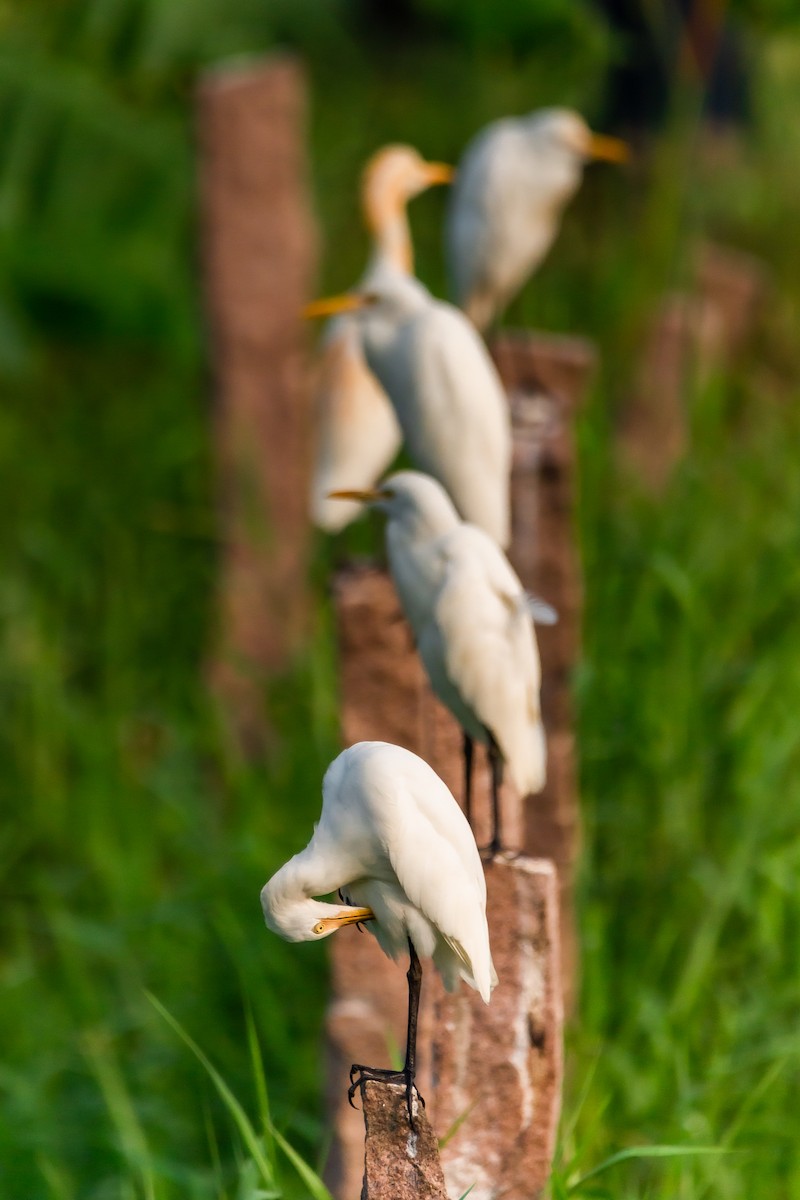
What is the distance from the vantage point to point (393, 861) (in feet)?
2.92

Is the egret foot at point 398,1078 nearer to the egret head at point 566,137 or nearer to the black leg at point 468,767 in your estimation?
the black leg at point 468,767

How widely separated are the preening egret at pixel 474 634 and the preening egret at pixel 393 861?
0.87 ft

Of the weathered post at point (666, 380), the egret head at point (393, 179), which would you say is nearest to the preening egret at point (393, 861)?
the egret head at point (393, 179)

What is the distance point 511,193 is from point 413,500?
162 centimetres

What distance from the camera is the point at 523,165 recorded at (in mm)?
2729

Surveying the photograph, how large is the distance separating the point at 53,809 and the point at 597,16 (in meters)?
2.62

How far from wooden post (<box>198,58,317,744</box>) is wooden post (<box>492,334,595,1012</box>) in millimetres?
1168

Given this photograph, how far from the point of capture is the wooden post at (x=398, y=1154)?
95cm

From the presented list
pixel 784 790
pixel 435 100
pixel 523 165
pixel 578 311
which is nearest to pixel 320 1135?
pixel 784 790

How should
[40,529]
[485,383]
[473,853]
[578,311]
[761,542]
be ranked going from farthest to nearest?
[578,311] < [40,529] < [761,542] < [485,383] < [473,853]

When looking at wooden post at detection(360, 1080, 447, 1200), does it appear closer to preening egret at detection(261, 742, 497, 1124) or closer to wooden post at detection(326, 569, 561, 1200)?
preening egret at detection(261, 742, 497, 1124)

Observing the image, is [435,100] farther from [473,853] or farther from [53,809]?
[473,853]

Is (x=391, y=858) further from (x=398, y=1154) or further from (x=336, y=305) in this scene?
(x=336, y=305)

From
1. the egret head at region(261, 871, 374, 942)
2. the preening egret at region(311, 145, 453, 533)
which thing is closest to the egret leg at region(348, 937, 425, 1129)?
the egret head at region(261, 871, 374, 942)
